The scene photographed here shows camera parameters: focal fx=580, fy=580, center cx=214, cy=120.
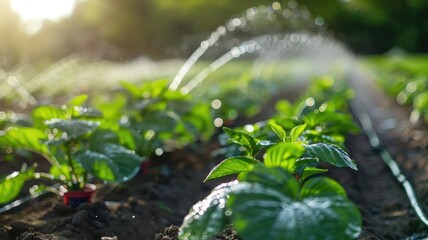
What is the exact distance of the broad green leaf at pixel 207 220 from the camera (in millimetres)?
1623

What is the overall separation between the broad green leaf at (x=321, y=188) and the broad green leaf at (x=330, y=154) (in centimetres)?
32

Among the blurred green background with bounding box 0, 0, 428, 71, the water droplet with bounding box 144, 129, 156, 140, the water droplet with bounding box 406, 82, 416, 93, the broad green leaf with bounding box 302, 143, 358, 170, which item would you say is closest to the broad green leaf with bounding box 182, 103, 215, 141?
the water droplet with bounding box 144, 129, 156, 140

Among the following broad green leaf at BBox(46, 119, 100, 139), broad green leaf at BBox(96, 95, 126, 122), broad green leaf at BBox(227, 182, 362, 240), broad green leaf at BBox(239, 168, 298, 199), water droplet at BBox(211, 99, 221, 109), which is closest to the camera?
broad green leaf at BBox(227, 182, 362, 240)

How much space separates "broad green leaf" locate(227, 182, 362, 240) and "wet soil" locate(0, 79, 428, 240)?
2.98 feet

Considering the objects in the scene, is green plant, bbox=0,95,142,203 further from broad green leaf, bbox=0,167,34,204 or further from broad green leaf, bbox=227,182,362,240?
broad green leaf, bbox=227,182,362,240

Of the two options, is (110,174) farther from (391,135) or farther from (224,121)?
(391,135)

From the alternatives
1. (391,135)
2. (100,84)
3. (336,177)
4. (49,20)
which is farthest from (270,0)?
(336,177)

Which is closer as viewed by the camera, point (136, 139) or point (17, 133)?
point (17, 133)

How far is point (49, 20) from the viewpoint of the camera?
23078 mm

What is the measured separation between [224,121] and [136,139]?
2.37 m

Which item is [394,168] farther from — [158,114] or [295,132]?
[295,132]

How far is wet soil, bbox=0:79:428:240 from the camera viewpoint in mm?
2648

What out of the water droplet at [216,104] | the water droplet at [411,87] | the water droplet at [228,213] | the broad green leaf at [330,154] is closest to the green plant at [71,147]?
the broad green leaf at [330,154]

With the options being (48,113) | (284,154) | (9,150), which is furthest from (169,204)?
(284,154)
